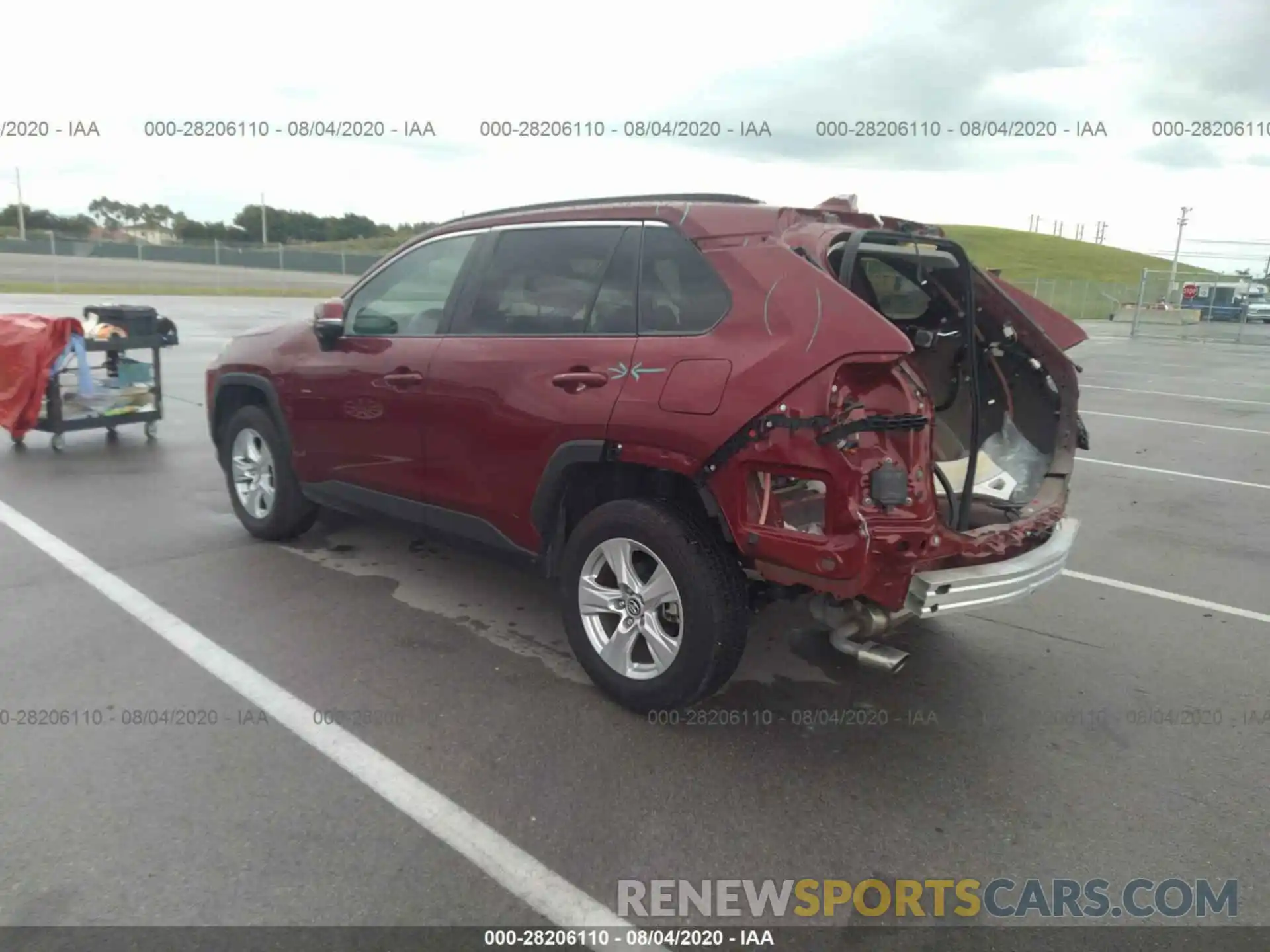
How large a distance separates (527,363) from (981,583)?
77.6 inches

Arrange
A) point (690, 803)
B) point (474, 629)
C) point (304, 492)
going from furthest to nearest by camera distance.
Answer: point (304, 492)
point (474, 629)
point (690, 803)

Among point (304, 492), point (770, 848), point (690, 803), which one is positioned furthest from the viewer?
point (304, 492)

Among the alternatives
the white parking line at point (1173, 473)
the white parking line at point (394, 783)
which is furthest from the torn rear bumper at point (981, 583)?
the white parking line at point (1173, 473)

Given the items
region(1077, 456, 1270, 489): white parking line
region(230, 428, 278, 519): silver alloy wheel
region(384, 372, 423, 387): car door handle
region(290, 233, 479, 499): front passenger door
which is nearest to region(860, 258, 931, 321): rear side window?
region(290, 233, 479, 499): front passenger door

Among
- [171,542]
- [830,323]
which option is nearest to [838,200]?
[830,323]

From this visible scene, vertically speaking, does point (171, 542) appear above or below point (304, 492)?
below

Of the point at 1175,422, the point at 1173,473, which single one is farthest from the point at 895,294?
the point at 1175,422

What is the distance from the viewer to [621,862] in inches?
112

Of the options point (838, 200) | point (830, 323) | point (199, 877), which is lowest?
point (199, 877)

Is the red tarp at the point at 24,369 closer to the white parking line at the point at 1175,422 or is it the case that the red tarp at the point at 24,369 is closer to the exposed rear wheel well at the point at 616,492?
the exposed rear wheel well at the point at 616,492

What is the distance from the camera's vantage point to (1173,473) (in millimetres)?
8562

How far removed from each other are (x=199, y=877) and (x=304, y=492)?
9.60 feet

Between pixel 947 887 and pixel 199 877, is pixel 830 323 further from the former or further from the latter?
pixel 199 877

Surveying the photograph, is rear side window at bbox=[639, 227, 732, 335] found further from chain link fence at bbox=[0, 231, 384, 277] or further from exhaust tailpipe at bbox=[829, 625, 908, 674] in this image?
chain link fence at bbox=[0, 231, 384, 277]
